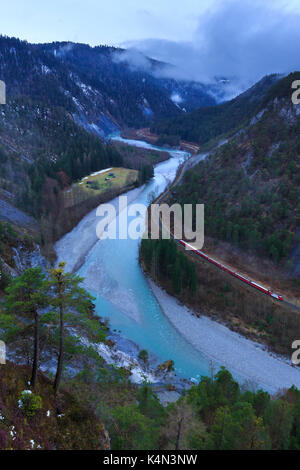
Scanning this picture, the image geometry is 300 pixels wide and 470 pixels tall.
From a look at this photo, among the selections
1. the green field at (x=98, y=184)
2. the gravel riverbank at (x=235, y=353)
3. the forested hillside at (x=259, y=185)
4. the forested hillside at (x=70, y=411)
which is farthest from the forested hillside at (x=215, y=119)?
the forested hillside at (x=70, y=411)

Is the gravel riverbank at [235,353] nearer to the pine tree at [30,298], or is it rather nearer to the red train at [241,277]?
the red train at [241,277]

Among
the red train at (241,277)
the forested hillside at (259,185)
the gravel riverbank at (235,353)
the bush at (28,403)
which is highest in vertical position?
the forested hillside at (259,185)

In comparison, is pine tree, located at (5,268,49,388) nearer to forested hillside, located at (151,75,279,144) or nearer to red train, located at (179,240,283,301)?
red train, located at (179,240,283,301)

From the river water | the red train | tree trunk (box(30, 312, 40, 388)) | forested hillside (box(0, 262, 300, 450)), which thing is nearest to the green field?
the river water

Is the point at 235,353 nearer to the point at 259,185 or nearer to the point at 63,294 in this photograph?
the point at 63,294

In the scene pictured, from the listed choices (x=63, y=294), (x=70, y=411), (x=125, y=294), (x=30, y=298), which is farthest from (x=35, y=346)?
(x=125, y=294)

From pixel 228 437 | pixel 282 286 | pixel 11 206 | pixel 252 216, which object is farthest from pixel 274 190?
pixel 11 206

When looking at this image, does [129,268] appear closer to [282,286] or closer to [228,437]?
[282,286]
